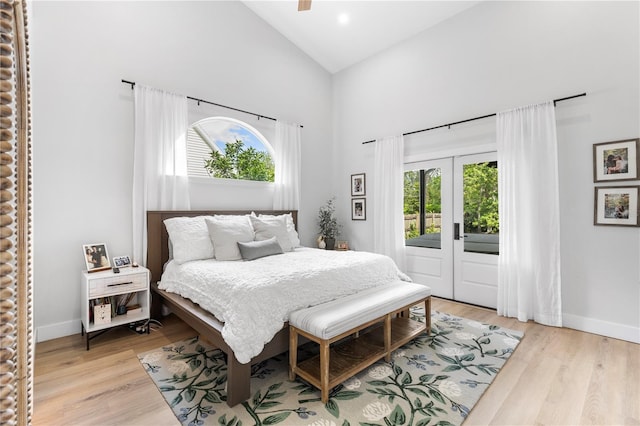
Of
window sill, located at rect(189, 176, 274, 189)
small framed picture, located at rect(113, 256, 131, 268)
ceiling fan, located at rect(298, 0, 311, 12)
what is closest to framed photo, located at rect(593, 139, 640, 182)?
ceiling fan, located at rect(298, 0, 311, 12)

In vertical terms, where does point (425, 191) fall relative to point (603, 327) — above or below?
above

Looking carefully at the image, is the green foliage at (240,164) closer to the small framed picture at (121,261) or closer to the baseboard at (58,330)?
the small framed picture at (121,261)

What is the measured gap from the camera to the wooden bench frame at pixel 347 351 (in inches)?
80.4

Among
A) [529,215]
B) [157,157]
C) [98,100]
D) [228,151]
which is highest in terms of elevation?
[98,100]

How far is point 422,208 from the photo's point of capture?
14.9 ft

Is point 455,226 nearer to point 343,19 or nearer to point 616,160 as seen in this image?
point 616,160

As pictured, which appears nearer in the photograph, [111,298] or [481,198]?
[111,298]

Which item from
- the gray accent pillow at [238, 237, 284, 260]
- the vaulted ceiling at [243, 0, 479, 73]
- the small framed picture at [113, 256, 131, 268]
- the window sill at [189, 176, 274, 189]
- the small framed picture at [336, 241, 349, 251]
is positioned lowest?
the small framed picture at [336, 241, 349, 251]

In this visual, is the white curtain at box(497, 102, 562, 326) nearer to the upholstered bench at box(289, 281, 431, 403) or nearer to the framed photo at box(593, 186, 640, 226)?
the framed photo at box(593, 186, 640, 226)

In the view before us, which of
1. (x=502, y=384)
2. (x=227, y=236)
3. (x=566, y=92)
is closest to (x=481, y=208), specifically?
(x=566, y=92)

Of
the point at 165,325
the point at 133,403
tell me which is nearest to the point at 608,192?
the point at 133,403

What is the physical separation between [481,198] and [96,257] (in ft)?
14.6

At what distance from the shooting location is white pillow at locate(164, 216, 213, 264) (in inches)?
125

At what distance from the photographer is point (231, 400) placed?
1.97m
